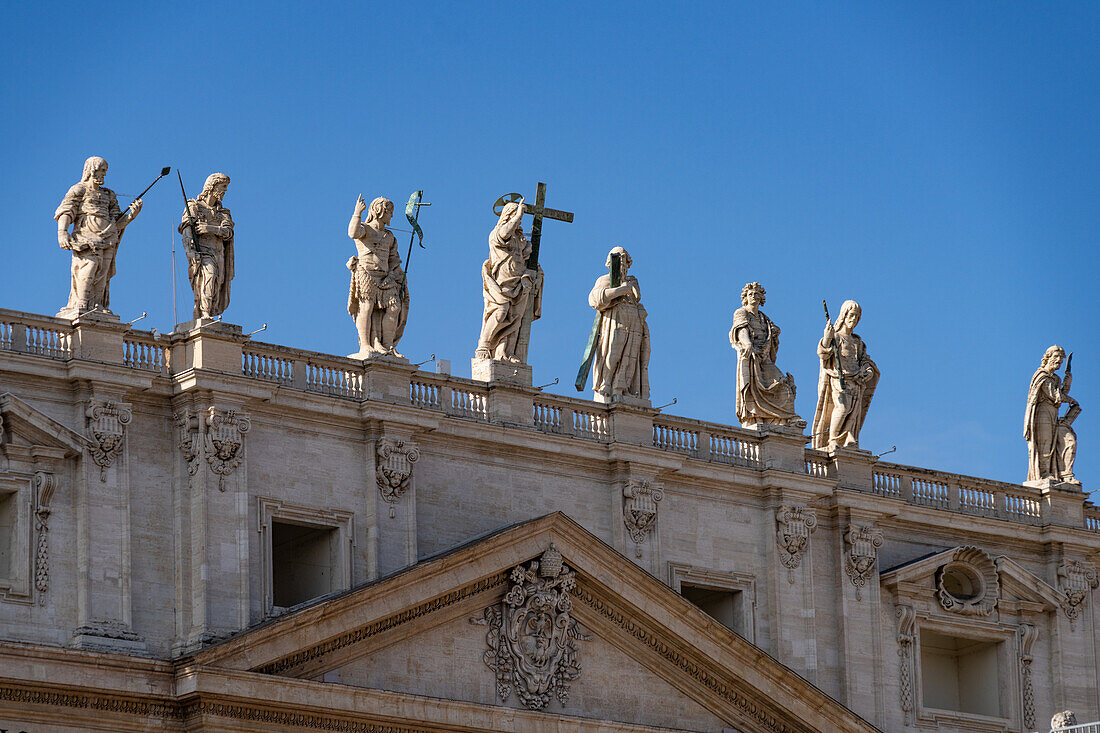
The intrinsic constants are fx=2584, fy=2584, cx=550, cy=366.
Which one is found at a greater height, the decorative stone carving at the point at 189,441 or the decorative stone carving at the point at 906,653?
the decorative stone carving at the point at 189,441

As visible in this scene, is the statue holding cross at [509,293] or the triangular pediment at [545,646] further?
the statue holding cross at [509,293]

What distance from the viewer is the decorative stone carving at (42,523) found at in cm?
3650

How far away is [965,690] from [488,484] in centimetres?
1089

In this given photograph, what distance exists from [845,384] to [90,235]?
46.7ft

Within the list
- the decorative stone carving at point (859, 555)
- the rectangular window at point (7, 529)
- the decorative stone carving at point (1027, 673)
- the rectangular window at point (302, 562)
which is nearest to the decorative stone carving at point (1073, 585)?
the decorative stone carving at point (1027, 673)

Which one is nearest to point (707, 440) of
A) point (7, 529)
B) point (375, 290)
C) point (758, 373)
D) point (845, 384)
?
point (758, 373)

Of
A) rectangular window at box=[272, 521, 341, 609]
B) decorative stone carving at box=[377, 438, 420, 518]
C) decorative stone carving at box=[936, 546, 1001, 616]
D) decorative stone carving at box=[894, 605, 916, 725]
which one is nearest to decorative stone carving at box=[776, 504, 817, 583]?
decorative stone carving at box=[894, 605, 916, 725]

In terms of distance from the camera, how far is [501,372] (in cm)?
4159

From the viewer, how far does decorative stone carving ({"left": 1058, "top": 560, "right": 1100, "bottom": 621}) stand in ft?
154

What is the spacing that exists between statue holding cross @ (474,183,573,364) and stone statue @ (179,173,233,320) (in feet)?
15.7

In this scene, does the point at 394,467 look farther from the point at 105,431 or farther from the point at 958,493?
the point at 958,493

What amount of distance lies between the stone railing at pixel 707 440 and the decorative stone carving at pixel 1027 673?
20.8ft

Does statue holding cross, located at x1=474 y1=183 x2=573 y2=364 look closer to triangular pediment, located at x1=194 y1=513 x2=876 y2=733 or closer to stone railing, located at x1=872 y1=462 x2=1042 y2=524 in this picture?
triangular pediment, located at x1=194 y1=513 x2=876 y2=733

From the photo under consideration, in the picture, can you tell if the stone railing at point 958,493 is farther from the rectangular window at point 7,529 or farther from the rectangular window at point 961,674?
the rectangular window at point 7,529
